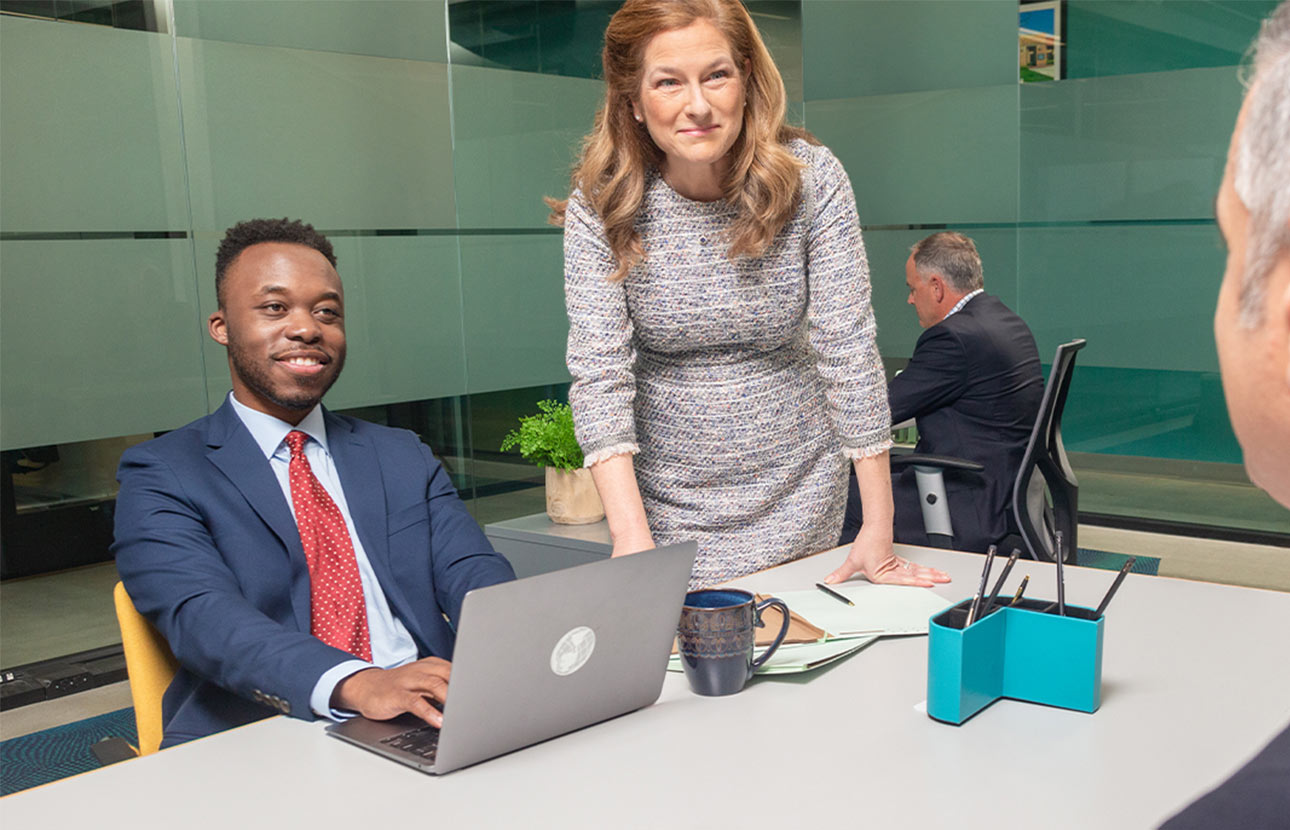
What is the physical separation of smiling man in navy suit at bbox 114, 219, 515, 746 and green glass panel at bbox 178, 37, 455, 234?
256 centimetres

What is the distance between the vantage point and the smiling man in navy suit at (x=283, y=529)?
1.54 metres

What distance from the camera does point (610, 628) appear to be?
1.25 m

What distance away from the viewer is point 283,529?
1715mm

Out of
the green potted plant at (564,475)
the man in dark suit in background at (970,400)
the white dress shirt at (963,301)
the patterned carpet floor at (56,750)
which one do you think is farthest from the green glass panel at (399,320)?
the white dress shirt at (963,301)

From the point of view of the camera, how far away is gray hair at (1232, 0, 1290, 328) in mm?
509

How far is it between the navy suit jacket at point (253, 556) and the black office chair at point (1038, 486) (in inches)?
70.7

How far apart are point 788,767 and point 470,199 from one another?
4320mm

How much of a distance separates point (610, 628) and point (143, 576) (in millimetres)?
748

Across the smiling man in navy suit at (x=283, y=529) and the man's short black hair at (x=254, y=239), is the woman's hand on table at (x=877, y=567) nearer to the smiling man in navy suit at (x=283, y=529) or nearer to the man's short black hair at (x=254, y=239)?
the smiling man in navy suit at (x=283, y=529)

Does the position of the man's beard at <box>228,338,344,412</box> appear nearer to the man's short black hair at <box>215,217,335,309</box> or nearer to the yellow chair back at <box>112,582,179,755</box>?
the man's short black hair at <box>215,217,335,309</box>

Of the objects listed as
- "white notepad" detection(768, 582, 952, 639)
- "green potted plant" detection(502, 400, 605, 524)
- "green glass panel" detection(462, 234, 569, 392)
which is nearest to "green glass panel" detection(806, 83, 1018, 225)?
"green glass panel" detection(462, 234, 569, 392)

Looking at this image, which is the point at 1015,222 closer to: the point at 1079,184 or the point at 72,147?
the point at 1079,184

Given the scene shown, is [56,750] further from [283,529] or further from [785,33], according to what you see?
[785,33]

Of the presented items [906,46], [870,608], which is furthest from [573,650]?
[906,46]
